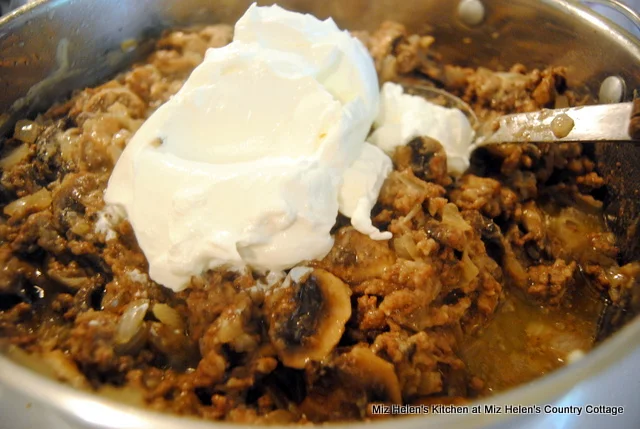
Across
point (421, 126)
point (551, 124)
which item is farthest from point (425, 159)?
point (551, 124)

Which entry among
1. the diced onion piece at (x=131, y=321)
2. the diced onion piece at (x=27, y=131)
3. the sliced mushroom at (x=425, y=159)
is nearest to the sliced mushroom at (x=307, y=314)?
the diced onion piece at (x=131, y=321)

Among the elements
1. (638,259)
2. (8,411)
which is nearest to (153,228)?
(8,411)

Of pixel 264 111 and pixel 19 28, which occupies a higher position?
pixel 264 111

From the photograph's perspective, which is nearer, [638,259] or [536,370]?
[536,370]

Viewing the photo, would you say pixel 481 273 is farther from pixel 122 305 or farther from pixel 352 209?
pixel 122 305

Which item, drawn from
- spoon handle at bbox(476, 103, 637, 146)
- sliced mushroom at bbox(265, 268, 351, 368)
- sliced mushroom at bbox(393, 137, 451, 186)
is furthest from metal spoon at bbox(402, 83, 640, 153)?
sliced mushroom at bbox(265, 268, 351, 368)
